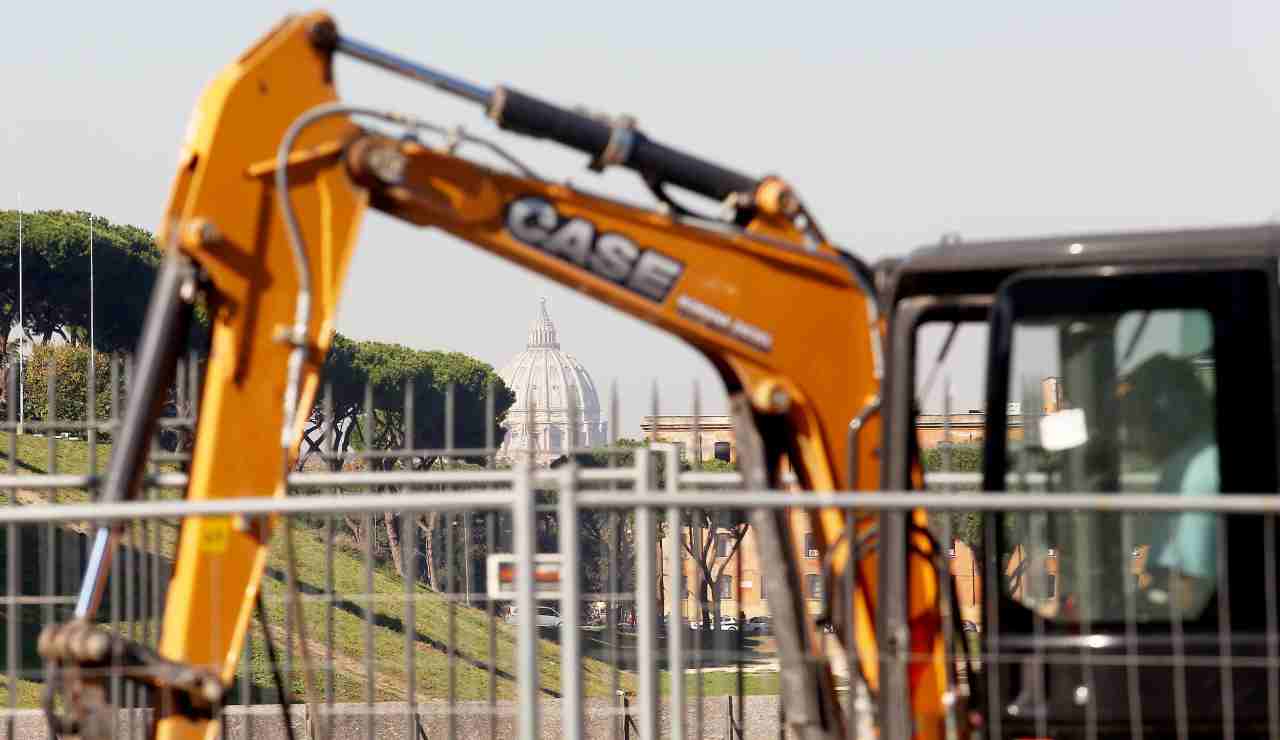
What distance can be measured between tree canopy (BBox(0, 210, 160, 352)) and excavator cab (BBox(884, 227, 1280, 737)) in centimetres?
4856

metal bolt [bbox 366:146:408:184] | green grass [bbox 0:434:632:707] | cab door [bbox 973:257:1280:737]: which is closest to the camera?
cab door [bbox 973:257:1280:737]

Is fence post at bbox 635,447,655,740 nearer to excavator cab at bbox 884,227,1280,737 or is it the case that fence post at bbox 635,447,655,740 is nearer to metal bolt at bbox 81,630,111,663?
excavator cab at bbox 884,227,1280,737

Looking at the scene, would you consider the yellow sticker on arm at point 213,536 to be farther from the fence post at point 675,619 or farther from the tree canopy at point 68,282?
the tree canopy at point 68,282

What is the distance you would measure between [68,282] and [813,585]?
4860cm

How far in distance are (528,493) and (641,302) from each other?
4.22 ft

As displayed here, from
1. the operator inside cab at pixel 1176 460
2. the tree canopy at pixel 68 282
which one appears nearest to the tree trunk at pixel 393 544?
the operator inside cab at pixel 1176 460

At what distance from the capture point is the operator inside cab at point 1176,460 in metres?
5.35

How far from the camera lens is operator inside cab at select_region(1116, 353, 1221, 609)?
17.5 feet

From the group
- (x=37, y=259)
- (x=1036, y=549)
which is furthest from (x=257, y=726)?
(x=37, y=259)

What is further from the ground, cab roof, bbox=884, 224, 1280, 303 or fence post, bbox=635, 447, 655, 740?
cab roof, bbox=884, 224, 1280, 303

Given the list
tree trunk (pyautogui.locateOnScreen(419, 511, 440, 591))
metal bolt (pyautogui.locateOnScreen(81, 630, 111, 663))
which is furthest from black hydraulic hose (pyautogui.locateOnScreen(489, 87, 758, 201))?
tree trunk (pyautogui.locateOnScreen(419, 511, 440, 591))

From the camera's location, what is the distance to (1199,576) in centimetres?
534

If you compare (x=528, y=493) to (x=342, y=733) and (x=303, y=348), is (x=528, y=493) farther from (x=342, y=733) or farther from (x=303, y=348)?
(x=342, y=733)

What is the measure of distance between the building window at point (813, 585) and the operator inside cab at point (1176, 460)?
115 cm
